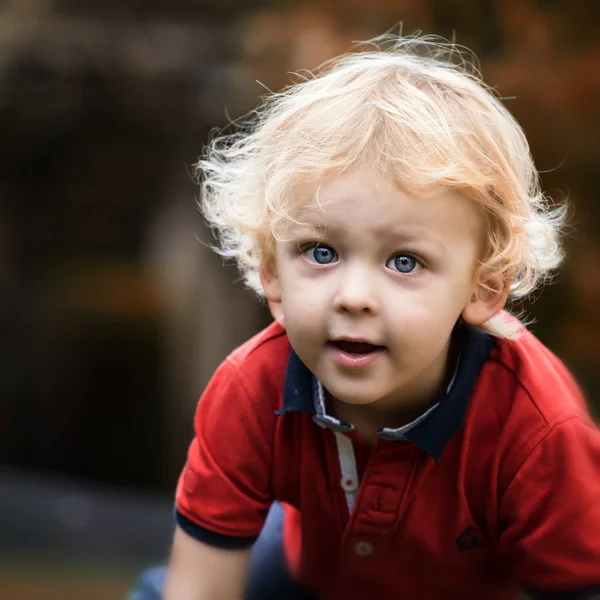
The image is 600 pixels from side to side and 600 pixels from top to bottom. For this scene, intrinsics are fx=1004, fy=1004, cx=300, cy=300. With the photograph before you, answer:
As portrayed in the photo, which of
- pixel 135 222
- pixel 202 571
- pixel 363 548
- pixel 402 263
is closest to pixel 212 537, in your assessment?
pixel 202 571

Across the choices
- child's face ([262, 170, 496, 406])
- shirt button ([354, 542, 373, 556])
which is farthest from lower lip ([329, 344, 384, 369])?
shirt button ([354, 542, 373, 556])

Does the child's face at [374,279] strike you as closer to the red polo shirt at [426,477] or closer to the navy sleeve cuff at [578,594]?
the red polo shirt at [426,477]

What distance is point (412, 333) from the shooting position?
0.87 metres

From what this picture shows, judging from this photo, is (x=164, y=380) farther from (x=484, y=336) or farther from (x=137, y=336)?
(x=484, y=336)

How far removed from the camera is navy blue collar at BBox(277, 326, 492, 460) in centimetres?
96

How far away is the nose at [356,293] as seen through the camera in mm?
838

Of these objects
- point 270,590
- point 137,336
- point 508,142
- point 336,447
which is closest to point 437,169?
point 508,142

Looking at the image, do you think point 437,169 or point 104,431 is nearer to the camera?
point 437,169

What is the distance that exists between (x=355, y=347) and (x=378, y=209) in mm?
124

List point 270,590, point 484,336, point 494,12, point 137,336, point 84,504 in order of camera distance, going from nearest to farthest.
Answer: point 484,336, point 270,590, point 494,12, point 84,504, point 137,336

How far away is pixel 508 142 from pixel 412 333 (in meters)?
0.22

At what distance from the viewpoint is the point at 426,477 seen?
98 centimetres

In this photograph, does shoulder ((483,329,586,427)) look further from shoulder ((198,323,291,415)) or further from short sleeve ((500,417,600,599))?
shoulder ((198,323,291,415))

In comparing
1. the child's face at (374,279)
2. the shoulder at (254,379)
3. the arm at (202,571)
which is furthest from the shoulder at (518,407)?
the arm at (202,571)
